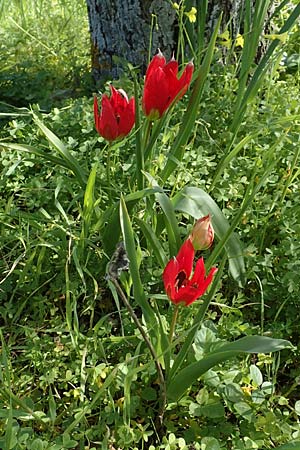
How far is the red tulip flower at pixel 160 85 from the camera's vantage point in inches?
53.7

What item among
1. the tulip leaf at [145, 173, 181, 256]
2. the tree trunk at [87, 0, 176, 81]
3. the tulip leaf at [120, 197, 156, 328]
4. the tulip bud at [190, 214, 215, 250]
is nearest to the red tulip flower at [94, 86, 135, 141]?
the tulip leaf at [145, 173, 181, 256]

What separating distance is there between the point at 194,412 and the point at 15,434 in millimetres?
369

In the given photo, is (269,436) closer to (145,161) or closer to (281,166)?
(145,161)

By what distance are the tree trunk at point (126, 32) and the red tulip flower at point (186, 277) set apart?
137 centimetres

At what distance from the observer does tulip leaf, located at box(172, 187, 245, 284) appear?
4.96 feet

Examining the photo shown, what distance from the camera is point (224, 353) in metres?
1.19

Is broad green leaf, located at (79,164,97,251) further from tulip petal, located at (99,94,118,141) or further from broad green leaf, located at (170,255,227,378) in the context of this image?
broad green leaf, located at (170,255,227,378)

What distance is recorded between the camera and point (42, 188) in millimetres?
1810

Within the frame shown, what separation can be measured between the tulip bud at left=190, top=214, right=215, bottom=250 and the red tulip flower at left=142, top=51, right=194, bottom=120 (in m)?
0.32

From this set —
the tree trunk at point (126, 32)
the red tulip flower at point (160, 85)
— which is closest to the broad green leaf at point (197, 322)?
the red tulip flower at point (160, 85)

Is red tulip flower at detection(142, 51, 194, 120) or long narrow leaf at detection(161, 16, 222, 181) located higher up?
red tulip flower at detection(142, 51, 194, 120)

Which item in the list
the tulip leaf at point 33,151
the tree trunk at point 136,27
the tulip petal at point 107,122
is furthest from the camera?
the tree trunk at point 136,27

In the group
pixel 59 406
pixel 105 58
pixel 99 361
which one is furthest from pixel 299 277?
pixel 105 58

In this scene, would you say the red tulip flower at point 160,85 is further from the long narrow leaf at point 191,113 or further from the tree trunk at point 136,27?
the tree trunk at point 136,27
